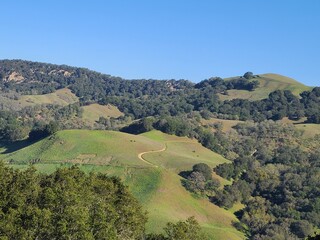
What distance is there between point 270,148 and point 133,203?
315 feet

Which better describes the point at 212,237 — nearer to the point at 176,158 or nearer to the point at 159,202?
the point at 159,202

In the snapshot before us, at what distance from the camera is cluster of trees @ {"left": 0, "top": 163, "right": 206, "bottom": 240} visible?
37375 millimetres

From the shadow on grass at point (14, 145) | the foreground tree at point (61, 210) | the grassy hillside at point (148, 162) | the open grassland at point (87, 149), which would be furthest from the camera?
the shadow on grass at point (14, 145)

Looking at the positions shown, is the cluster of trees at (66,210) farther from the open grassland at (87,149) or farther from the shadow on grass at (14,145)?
Result: the shadow on grass at (14,145)

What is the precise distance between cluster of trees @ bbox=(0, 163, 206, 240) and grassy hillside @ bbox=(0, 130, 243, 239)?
931 inches

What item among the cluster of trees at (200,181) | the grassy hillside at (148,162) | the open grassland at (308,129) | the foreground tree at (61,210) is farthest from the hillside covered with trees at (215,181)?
the grassy hillside at (148,162)

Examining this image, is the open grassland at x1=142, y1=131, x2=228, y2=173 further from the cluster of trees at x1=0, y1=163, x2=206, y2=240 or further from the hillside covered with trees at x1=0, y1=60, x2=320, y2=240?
the cluster of trees at x1=0, y1=163, x2=206, y2=240

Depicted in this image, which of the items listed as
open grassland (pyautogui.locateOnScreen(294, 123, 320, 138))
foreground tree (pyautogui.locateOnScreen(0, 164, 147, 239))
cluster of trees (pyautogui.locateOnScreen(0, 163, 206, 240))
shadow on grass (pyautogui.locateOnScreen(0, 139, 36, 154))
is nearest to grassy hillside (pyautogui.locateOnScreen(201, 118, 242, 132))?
open grassland (pyautogui.locateOnScreen(294, 123, 320, 138))

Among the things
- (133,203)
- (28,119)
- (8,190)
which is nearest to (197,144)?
(28,119)

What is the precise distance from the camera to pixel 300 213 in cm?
9188

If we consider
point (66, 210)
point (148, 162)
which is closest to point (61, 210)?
point (66, 210)

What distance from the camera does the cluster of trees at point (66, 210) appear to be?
123 feet

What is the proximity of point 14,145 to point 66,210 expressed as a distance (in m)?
101

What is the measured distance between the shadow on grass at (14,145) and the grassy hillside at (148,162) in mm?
1743
